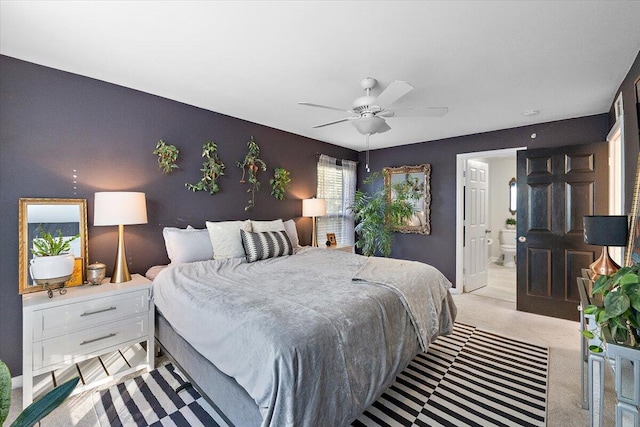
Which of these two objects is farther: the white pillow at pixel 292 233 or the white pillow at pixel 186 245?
the white pillow at pixel 292 233

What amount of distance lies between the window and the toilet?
3696mm

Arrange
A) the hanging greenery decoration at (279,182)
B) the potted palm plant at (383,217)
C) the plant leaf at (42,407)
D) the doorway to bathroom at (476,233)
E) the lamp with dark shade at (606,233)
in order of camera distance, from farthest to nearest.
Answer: the potted palm plant at (383,217)
the doorway to bathroom at (476,233)
the hanging greenery decoration at (279,182)
the lamp with dark shade at (606,233)
the plant leaf at (42,407)

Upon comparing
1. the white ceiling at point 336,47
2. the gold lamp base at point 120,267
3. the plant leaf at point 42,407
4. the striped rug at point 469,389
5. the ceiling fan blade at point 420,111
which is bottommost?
the striped rug at point 469,389

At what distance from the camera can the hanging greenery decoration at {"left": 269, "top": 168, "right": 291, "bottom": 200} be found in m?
4.25

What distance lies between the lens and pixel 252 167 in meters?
3.89

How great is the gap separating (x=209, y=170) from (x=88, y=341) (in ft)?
6.62

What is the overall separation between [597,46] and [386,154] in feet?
11.6

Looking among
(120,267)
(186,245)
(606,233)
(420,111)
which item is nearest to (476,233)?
(606,233)

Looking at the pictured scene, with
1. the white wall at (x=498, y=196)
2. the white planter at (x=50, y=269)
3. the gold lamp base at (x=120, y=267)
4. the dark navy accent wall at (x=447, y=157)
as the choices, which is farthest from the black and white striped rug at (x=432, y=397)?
the white wall at (x=498, y=196)

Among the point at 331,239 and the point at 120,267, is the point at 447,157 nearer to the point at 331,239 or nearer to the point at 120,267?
the point at 331,239

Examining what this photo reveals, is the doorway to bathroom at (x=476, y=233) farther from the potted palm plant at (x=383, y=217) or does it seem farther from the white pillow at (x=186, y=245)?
the white pillow at (x=186, y=245)

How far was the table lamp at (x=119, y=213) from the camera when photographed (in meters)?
2.44

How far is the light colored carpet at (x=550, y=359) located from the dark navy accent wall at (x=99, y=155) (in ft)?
2.82

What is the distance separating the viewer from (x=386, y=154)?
18.1 feet
